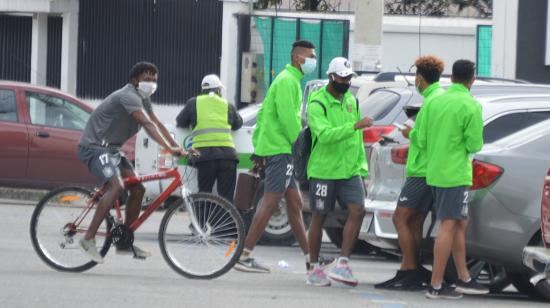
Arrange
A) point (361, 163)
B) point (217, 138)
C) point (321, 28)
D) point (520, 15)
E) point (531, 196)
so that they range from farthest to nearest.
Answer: point (321, 28) → point (520, 15) → point (217, 138) → point (361, 163) → point (531, 196)

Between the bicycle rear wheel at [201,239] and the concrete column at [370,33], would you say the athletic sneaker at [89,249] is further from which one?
the concrete column at [370,33]

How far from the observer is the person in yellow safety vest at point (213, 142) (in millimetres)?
13477

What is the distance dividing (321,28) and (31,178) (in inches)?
361

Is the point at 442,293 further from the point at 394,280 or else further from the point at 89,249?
the point at 89,249

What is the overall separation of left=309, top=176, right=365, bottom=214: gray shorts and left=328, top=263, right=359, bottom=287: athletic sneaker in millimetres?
464

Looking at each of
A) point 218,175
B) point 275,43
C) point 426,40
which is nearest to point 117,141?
point 218,175

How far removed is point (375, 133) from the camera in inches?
488

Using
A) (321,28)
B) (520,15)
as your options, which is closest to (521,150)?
(520,15)

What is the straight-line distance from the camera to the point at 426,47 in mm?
26344

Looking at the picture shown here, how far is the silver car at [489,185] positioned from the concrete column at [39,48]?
15.7 meters

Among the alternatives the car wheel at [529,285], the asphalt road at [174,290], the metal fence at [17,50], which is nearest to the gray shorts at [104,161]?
the asphalt road at [174,290]

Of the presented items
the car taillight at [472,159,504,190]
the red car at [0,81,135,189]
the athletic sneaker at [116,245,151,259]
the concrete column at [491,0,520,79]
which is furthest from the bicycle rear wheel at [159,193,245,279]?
the concrete column at [491,0,520,79]

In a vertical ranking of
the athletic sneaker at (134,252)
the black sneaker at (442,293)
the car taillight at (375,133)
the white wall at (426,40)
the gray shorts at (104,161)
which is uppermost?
the white wall at (426,40)

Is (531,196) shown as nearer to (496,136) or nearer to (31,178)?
(496,136)
